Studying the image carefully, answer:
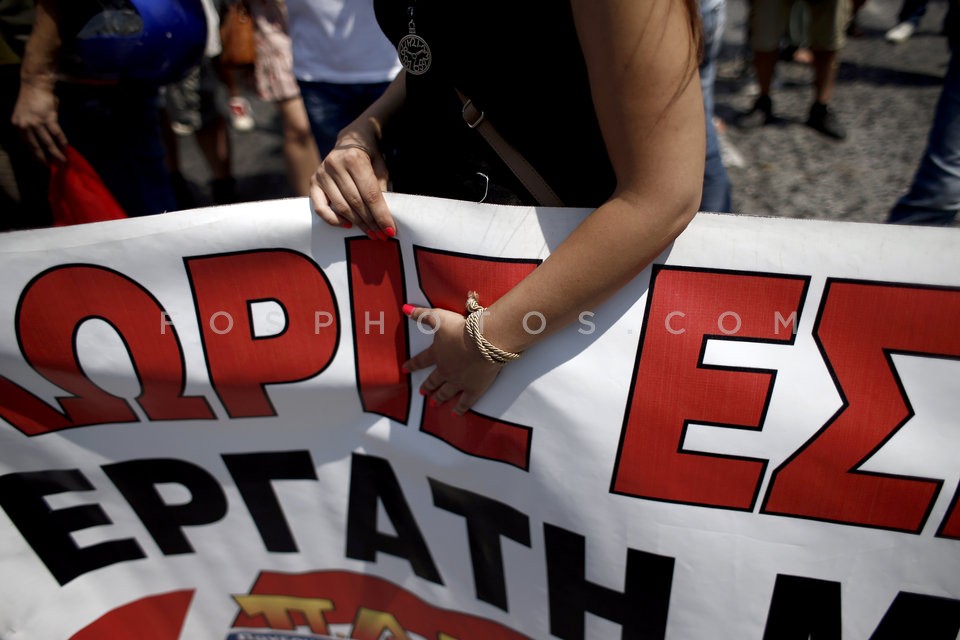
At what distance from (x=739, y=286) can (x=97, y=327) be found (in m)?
1.01

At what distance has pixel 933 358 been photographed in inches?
34.5

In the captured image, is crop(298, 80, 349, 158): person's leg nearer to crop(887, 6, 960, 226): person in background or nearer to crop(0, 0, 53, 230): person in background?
crop(0, 0, 53, 230): person in background

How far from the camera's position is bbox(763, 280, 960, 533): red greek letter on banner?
873mm

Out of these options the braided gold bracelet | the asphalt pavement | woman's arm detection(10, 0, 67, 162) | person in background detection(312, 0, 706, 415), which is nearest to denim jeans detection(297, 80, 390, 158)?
woman's arm detection(10, 0, 67, 162)

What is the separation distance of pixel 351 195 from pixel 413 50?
0.72ft

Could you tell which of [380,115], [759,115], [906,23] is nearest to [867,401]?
[380,115]

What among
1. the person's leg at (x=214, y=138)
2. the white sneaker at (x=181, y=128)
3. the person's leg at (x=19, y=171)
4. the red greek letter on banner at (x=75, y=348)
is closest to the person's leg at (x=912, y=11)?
the person's leg at (x=214, y=138)

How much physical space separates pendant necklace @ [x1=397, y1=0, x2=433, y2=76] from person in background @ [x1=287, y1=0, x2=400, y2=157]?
111 cm

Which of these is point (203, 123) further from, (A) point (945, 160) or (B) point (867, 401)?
(B) point (867, 401)

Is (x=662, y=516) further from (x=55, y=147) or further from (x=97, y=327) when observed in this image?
(x=55, y=147)

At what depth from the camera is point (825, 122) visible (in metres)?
3.32

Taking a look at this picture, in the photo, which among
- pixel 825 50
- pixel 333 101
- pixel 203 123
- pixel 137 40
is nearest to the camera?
pixel 137 40

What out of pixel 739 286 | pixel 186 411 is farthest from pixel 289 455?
pixel 739 286

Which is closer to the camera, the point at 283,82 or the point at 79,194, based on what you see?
the point at 79,194
